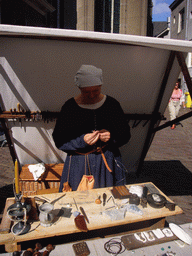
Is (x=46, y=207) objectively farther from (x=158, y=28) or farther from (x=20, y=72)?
(x=158, y=28)

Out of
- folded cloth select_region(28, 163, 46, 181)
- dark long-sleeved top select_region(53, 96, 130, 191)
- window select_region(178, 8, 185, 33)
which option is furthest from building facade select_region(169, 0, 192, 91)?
dark long-sleeved top select_region(53, 96, 130, 191)

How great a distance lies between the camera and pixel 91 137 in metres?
2.15

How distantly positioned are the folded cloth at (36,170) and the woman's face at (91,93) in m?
1.73

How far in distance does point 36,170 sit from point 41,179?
18cm

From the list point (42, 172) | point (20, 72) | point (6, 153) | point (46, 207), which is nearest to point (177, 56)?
point (20, 72)

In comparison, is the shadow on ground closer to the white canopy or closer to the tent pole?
the tent pole

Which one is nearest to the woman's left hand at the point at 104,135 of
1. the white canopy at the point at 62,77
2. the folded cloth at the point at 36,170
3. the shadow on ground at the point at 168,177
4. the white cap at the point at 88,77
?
the white cap at the point at 88,77

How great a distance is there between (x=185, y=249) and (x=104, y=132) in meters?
1.20

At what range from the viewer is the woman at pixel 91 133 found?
2268 mm

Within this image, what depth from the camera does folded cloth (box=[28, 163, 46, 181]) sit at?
3.42 meters

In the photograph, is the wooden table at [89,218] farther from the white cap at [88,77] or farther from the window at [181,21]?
the window at [181,21]

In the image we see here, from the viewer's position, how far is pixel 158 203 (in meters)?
1.94

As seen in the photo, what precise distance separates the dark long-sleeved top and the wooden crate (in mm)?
1207

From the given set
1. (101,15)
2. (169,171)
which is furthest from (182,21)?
(169,171)
